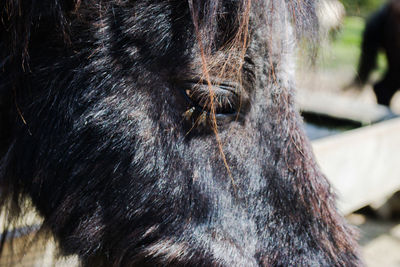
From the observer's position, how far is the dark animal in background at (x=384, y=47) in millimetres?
6191

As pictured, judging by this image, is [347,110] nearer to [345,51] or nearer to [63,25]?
[63,25]

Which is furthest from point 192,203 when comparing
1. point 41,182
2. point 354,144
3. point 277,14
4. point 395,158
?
point 395,158

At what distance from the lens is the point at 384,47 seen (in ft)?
21.0

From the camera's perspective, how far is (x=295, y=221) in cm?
119

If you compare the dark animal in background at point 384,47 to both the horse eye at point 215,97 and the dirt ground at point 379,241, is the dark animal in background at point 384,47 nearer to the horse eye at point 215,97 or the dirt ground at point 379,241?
the dirt ground at point 379,241

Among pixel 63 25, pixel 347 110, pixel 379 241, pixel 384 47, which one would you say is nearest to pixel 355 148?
pixel 379 241

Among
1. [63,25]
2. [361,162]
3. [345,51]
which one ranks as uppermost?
[63,25]

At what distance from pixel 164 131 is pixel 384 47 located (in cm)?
614

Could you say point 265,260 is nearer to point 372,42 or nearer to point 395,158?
point 395,158

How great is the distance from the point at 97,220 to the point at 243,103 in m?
0.53

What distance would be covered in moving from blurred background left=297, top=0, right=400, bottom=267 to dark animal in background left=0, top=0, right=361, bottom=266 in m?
0.38

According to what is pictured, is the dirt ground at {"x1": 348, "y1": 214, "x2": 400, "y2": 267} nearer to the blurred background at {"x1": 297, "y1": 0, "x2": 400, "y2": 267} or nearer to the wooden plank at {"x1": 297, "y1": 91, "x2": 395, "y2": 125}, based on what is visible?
the blurred background at {"x1": 297, "y1": 0, "x2": 400, "y2": 267}

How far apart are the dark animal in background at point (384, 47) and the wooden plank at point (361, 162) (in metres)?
3.19

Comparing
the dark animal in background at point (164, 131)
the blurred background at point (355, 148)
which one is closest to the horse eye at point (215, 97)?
the dark animal in background at point (164, 131)
